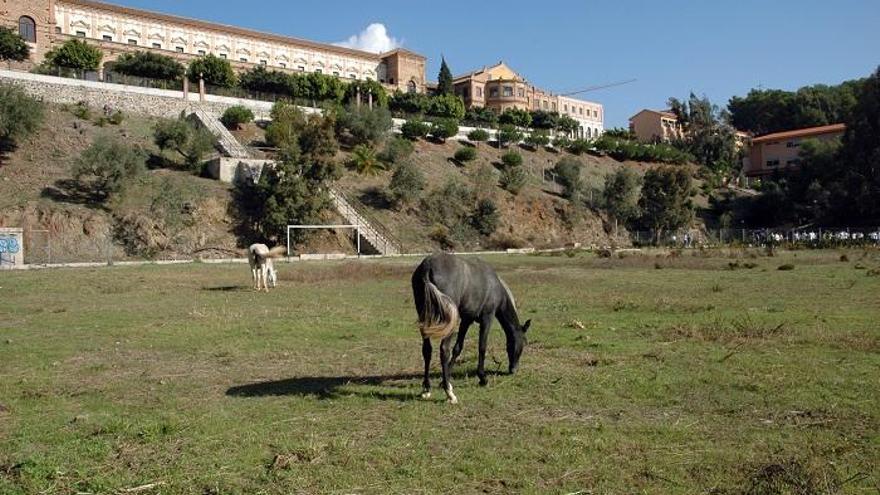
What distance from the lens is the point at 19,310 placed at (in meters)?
19.1

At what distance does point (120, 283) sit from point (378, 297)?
1153 cm

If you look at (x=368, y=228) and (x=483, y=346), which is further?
(x=368, y=228)

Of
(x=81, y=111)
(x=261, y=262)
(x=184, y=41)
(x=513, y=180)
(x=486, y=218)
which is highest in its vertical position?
(x=184, y=41)

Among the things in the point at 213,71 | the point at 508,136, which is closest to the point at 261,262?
the point at 213,71

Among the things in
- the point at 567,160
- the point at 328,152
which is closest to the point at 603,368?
the point at 328,152

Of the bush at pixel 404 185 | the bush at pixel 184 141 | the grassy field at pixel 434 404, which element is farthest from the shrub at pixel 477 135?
the grassy field at pixel 434 404

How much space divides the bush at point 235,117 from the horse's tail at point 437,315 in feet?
225

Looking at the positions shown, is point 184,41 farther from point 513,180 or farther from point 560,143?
point 513,180

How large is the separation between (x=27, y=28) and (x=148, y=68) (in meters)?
18.9

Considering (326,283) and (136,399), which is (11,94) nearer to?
(326,283)

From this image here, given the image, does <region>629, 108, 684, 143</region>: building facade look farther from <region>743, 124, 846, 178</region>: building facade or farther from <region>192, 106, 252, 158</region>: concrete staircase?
<region>192, 106, 252, 158</region>: concrete staircase

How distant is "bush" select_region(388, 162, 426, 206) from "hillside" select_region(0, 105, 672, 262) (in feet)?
3.41

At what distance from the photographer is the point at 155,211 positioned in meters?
49.7

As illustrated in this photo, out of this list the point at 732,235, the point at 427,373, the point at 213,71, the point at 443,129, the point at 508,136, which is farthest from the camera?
the point at 508,136
